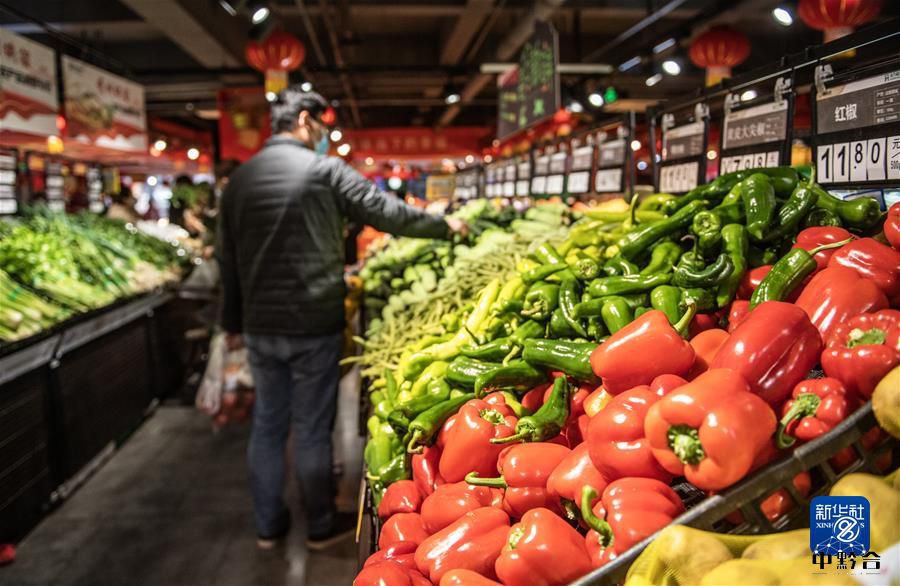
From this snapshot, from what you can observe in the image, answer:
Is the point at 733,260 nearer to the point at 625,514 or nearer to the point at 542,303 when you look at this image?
the point at 542,303

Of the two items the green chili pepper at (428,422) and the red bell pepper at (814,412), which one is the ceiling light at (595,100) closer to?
the green chili pepper at (428,422)

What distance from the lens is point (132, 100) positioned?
8531 mm

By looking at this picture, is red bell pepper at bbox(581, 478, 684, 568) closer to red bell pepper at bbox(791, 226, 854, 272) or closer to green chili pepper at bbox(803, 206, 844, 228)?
red bell pepper at bbox(791, 226, 854, 272)

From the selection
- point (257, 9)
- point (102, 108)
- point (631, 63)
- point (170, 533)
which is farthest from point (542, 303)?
point (631, 63)

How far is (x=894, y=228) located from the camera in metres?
1.54

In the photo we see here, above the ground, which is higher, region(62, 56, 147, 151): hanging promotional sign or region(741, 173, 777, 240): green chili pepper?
region(62, 56, 147, 151): hanging promotional sign

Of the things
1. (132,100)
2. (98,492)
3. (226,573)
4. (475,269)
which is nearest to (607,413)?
(475,269)

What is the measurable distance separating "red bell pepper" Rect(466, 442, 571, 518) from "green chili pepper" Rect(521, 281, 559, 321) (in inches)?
24.8

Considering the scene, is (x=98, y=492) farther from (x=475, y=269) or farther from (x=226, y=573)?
(x=475, y=269)

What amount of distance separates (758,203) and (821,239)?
0.22 m

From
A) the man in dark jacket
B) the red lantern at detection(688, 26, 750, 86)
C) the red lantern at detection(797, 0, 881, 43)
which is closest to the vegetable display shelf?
the man in dark jacket

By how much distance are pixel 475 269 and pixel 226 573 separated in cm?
214

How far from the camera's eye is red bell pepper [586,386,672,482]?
129 centimetres

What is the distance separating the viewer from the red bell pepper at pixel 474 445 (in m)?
1.71
